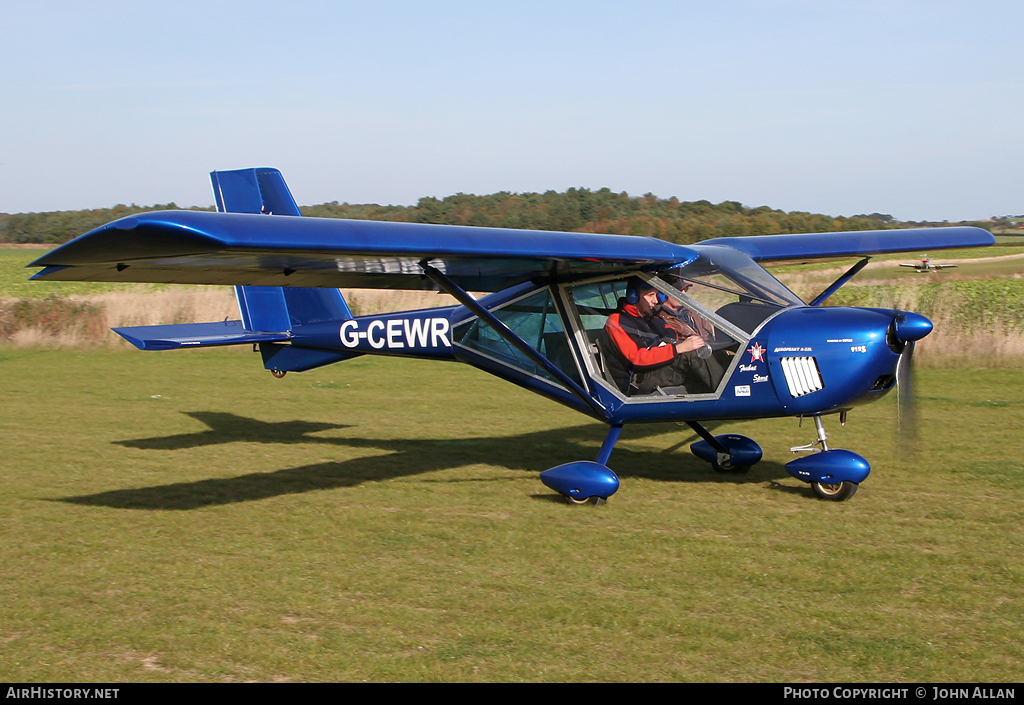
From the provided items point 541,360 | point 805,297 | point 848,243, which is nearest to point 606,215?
point 805,297

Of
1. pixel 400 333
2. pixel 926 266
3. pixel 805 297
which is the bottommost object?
pixel 805 297

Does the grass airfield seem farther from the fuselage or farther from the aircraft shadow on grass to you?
the fuselage

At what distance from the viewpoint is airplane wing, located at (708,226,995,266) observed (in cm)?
935

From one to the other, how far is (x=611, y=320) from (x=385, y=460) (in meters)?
3.06

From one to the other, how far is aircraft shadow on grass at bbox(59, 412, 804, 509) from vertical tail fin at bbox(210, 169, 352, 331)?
1440 millimetres

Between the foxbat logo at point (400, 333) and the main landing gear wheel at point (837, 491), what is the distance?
3.72m

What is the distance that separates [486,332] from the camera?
8242mm

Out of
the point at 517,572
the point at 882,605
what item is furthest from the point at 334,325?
the point at 882,605

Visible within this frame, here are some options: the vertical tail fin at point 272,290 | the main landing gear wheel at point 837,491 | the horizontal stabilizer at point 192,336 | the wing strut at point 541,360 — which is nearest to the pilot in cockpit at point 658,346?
the wing strut at point 541,360

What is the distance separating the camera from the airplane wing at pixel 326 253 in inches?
178

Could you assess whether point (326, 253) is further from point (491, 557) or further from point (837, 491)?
point (837, 491)

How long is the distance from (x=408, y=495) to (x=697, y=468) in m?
2.81

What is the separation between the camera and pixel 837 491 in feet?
22.5

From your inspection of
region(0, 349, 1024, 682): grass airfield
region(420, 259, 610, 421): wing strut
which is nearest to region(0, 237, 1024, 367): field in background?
region(0, 349, 1024, 682): grass airfield
